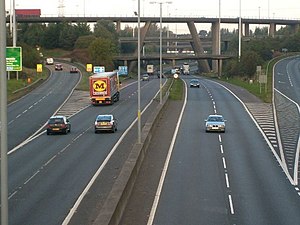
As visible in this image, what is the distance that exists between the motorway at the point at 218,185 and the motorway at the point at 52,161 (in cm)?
270

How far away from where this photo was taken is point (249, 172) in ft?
102

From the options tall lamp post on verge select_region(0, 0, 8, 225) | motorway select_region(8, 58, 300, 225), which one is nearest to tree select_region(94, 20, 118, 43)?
motorway select_region(8, 58, 300, 225)

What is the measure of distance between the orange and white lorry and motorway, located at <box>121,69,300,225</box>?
21.7 meters

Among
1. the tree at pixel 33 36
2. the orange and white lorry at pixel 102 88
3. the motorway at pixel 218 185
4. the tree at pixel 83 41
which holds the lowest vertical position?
the motorway at pixel 218 185

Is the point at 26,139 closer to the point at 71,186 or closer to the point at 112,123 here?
the point at 112,123

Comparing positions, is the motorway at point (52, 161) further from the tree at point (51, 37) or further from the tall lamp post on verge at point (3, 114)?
the tree at point (51, 37)

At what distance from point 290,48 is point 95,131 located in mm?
132859

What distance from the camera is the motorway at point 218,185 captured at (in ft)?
71.4

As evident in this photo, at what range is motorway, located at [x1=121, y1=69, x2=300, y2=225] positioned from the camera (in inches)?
856

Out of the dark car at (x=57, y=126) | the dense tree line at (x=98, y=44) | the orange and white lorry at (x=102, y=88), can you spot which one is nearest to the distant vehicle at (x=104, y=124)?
the dark car at (x=57, y=126)

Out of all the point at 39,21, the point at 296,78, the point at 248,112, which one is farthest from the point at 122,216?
the point at 39,21

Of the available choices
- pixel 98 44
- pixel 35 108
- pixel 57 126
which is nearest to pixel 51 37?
pixel 98 44

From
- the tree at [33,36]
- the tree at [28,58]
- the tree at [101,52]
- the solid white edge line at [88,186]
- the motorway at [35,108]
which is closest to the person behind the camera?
the solid white edge line at [88,186]

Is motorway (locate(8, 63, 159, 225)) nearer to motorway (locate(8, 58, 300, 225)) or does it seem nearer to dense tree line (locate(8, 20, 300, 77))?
motorway (locate(8, 58, 300, 225))
